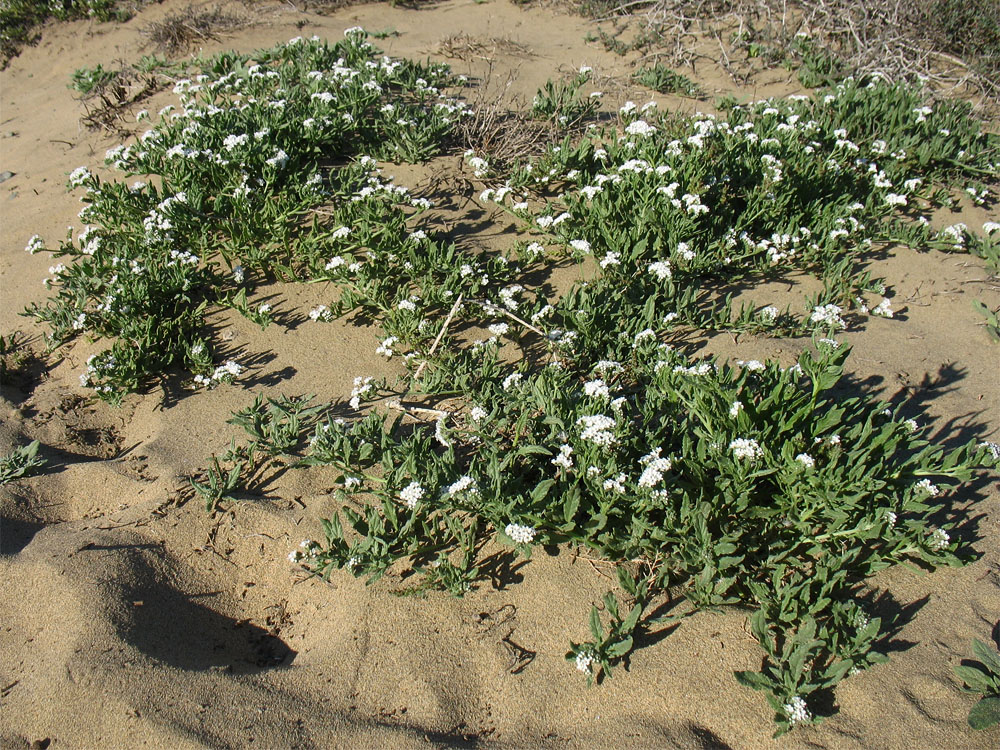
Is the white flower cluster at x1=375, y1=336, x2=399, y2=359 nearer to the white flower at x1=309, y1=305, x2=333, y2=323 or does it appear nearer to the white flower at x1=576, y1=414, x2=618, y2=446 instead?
the white flower at x1=309, y1=305, x2=333, y2=323

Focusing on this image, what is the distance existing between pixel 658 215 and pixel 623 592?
2.74 meters

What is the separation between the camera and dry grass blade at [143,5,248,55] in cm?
824

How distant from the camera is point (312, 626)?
9.84 ft

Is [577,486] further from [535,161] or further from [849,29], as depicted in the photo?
[849,29]

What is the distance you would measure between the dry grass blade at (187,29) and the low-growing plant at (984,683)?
29.5ft

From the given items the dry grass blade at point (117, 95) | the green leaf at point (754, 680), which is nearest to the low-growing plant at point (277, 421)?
the green leaf at point (754, 680)

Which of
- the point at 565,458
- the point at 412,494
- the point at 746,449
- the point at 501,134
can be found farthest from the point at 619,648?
the point at 501,134

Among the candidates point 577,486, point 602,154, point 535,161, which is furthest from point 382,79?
point 577,486

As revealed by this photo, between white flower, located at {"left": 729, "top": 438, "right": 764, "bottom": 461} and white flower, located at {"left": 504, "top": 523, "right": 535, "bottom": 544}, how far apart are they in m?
0.89

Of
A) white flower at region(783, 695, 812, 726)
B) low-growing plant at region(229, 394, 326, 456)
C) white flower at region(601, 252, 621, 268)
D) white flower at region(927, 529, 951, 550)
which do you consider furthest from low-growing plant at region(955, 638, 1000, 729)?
low-growing plant at region(229, 394, 326, 456)

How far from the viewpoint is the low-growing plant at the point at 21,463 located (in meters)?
3.56

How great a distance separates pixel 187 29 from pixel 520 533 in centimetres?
800

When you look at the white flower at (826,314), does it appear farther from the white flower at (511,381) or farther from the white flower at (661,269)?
the white flower at (511,381)

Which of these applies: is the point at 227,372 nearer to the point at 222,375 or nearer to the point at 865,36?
the point at 222,375
